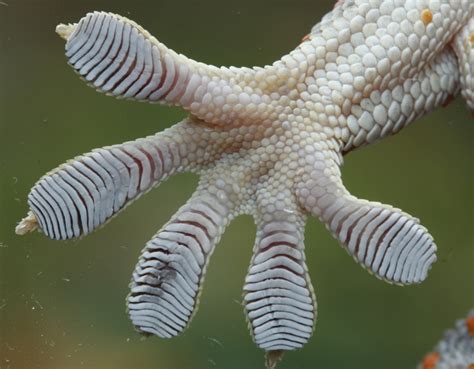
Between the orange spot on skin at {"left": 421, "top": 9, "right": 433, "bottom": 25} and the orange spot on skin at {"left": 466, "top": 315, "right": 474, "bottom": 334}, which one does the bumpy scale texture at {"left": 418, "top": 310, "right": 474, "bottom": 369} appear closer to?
the orange spot on skin at {"left": 466, "top": 315, "right": 474, "bottom": 334}

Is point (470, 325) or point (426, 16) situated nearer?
Result: point (426, 16)

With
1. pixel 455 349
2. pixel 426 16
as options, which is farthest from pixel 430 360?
pixel 426 16

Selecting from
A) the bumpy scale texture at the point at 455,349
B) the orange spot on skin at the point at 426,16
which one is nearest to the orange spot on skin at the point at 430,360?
the bumpy scale texture at the point at 455,349

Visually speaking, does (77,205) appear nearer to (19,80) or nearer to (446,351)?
(19,80)

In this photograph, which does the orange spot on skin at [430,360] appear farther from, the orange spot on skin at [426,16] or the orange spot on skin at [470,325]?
the orange spot on skin at [426,16]

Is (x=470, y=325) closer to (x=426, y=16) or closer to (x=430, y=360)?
(x=430, y=360)

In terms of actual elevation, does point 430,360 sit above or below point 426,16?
below

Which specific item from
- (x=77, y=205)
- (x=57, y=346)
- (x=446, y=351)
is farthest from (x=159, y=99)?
(x=446, y=351)
